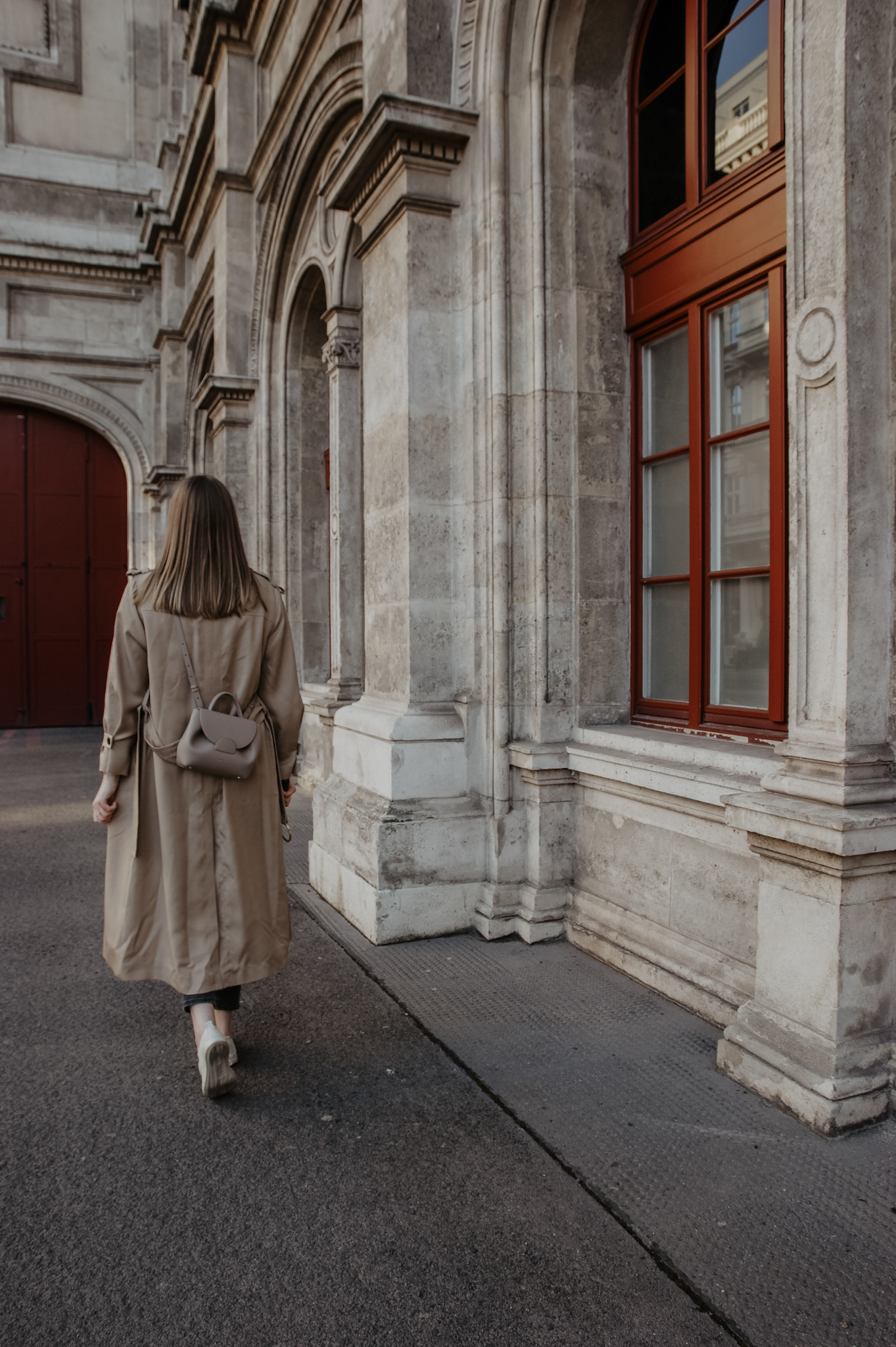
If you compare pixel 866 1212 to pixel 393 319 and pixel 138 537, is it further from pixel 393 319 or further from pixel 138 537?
Answer: pixel 138 537

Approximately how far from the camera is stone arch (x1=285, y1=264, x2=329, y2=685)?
7926mm

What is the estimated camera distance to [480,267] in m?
4.15

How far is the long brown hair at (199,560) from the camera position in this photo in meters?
2.75

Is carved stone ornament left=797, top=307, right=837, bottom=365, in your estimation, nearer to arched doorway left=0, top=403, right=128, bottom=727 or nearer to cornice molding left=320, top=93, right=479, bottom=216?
cornice molding left=320, top=93, right=479, bottom=216

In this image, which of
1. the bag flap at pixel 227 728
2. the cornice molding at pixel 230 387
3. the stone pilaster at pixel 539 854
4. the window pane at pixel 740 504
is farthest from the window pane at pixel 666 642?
the cornice molding at pixel 230 387

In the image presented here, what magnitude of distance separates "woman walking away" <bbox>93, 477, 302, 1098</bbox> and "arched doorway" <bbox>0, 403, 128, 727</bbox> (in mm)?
11968

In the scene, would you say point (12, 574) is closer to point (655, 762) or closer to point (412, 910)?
point (412, 910)

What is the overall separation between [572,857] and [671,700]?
822 millimetres

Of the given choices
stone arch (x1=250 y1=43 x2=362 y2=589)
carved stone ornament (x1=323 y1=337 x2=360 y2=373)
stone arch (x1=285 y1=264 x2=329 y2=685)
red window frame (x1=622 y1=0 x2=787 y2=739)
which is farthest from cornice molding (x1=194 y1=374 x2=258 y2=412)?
red window frame (x1=622 y1=0 x2=787 y2=739)

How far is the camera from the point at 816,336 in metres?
2.52

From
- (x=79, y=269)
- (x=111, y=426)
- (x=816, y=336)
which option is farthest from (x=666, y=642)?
(x=79, y=269)

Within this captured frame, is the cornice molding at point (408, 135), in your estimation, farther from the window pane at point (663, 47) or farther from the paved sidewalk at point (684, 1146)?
the paved sidewalk at point (684, 1146)

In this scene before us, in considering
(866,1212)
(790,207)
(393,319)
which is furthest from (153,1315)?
(393,319)

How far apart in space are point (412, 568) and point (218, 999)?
6.83 feet
